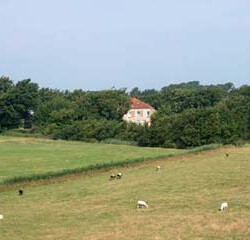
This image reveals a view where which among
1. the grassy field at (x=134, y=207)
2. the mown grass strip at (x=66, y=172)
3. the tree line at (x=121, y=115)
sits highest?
Result: the tree line at (x=121, y=115)

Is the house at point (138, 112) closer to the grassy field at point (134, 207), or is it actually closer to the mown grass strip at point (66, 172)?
→ the mown grass strip at point (66, 172)

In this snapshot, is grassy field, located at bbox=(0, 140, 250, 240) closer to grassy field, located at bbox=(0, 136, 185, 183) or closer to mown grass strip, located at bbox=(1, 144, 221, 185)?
mown grass strip, located at bbox=(1, 144, 221, 185)

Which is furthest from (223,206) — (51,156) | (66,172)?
(51,156)

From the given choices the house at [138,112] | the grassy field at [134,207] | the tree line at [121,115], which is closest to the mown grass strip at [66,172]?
the grassy field at [134,207]

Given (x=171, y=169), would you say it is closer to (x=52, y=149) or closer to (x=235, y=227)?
(x=235, y=227)

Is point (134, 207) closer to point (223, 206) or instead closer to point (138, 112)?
point (223, 206)

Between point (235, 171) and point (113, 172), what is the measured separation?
36.5 feet

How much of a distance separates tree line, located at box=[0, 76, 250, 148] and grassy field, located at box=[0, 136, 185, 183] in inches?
297

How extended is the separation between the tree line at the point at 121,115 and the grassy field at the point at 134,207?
116 ft

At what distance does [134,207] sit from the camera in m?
23.1

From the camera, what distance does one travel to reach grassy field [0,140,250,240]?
17906mm

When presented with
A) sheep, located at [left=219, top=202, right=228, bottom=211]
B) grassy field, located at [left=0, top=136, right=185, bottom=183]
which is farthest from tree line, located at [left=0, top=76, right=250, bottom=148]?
sheep, located at [left=219, top=202, right=228, bottom=211]

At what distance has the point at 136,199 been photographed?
2544 cm

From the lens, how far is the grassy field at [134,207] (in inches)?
705
